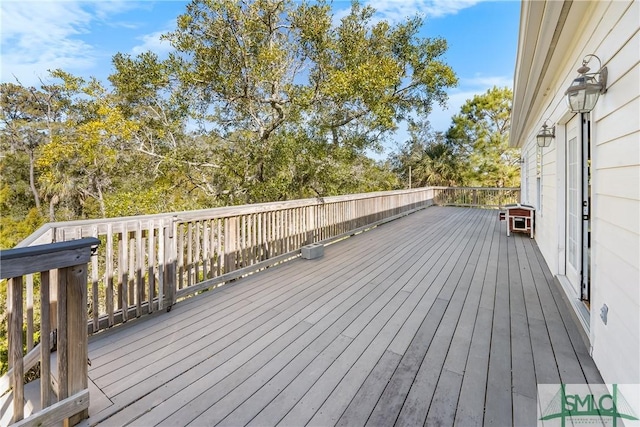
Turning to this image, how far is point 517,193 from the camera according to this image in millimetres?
13250

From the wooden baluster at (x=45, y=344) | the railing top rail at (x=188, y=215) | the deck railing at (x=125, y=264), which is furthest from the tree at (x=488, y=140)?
the wooden baluster at (x=45, y=344)

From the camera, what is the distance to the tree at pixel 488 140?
743 inches

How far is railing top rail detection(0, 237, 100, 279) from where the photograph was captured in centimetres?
126

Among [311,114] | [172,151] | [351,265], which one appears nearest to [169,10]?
[172,151]

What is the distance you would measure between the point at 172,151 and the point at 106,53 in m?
3.18

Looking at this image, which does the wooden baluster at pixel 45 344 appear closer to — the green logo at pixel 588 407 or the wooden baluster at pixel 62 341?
the wooden baluster at pixel 62 341

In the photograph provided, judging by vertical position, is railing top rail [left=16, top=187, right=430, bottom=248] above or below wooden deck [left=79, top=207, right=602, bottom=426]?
above

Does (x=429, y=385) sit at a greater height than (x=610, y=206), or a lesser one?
lesser

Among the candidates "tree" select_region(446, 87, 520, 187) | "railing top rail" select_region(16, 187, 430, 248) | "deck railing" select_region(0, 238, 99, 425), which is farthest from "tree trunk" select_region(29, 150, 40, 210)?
"tree" select_region(446, 87, 520, 187)

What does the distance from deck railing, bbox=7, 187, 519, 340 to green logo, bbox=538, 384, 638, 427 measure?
290 centimetres

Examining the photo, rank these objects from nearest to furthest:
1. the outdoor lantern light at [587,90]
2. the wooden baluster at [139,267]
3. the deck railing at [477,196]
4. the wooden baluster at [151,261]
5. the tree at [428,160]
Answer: the outdoor lantern light at [587,90]
the wooden baluster at [139,267]
the wooden baluster at [151,261]
the deck railing at [477,196]
the tree at [428,160]

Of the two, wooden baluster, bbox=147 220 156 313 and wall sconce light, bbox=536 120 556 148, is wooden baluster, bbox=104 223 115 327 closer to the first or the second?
wooden baluster, bbox=147 220 156 313

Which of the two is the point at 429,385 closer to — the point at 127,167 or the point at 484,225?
the point at 484,225

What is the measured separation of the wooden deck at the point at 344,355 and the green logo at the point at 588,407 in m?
0.09
